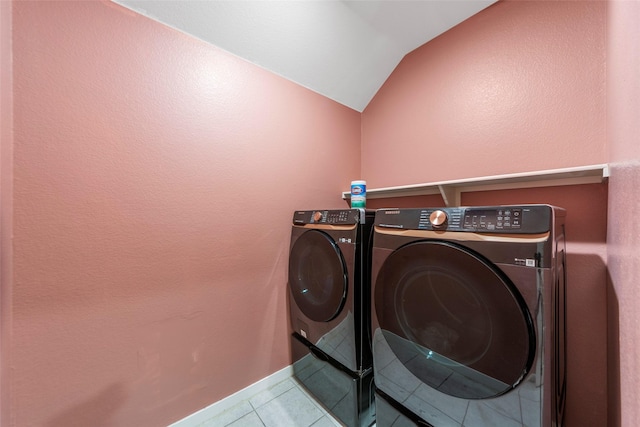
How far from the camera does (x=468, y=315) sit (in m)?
0.74

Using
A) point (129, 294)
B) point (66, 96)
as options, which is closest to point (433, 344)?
point (129, 294)

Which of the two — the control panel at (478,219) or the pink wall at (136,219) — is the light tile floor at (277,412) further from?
the control panel at (478,219)

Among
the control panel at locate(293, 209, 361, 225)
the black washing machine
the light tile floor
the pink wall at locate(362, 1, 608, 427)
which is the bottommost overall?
the light tile floor

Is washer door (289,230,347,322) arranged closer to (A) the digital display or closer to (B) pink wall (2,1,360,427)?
(B) pink wall (2,1,360,427)

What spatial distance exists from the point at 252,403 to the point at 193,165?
1428 mm

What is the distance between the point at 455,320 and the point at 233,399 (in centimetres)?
135

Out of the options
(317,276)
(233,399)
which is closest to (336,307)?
(317,276)

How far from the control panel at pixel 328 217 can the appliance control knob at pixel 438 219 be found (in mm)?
369

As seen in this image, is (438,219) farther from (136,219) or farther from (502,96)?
(136,219)

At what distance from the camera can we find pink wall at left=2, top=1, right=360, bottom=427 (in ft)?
2.93

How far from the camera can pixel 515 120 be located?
126cm

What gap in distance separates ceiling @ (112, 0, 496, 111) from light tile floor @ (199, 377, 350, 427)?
2.07 metres

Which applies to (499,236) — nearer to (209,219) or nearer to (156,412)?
(209,219)

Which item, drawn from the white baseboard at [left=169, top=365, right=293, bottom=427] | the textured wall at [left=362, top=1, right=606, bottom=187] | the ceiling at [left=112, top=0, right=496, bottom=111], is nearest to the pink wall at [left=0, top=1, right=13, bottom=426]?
the ceiling at [left=112, top=0, right=496, bottom=111]
